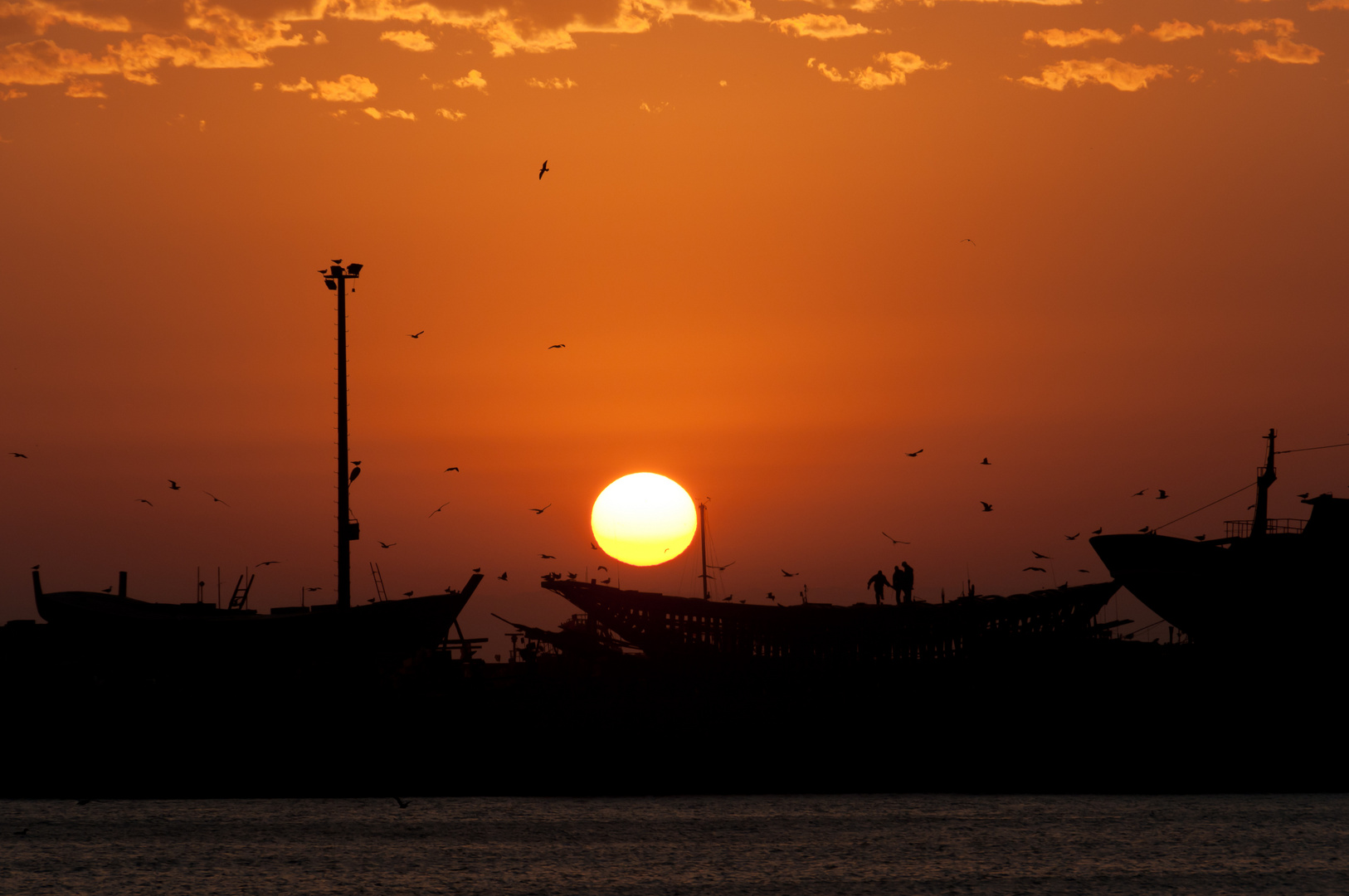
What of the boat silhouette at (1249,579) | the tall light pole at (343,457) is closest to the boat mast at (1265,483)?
the boat silhouette at (1249,579)

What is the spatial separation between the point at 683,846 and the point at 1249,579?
33.0m

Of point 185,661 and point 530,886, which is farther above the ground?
point 185,661

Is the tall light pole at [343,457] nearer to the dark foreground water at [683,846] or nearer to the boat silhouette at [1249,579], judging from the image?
the dark foreground water at [683,846]

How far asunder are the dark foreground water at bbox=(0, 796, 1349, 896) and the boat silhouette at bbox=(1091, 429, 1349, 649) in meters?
13.5

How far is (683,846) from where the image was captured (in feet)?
86.8

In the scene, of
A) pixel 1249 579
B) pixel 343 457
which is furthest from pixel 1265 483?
pixel 343 457

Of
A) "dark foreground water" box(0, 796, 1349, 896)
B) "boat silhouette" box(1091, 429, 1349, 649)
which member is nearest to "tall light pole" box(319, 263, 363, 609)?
"dark foreground water" box(0, 796, 1349, 896)

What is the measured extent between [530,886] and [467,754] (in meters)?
15.6

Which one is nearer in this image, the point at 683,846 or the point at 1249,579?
the point at 683,846

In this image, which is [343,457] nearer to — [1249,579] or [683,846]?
[683,846]

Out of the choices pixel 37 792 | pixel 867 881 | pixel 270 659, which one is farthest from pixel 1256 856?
pixel 270 659

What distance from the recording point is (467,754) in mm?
37375

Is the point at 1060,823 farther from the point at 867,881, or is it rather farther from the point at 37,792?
the point at 37,792

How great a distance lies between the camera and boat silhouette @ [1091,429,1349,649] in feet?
152
